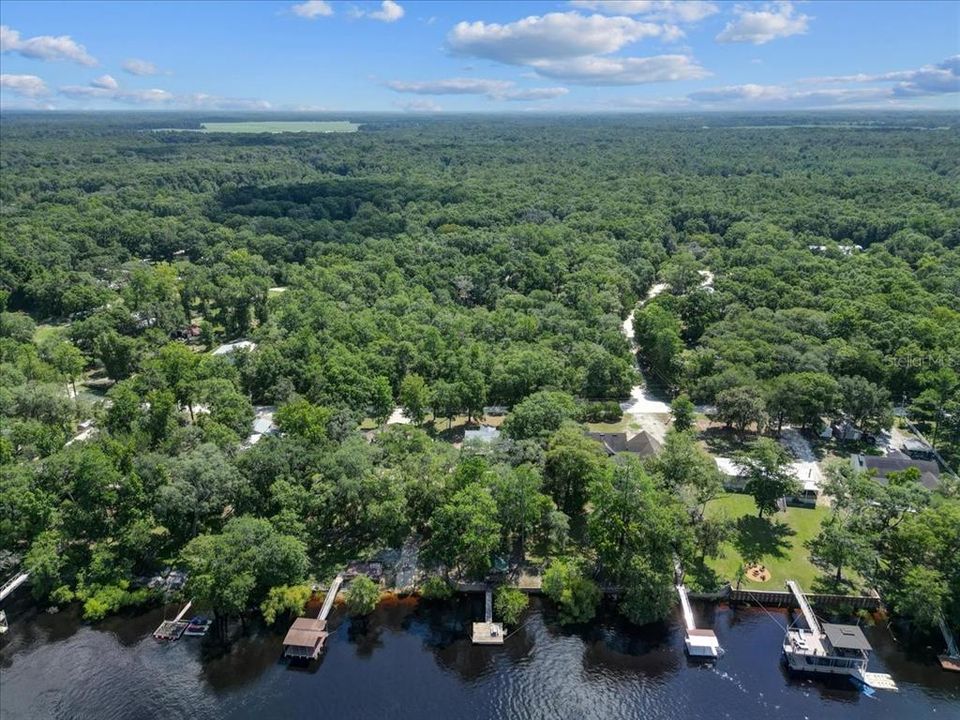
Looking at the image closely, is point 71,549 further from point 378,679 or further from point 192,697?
point 378,679

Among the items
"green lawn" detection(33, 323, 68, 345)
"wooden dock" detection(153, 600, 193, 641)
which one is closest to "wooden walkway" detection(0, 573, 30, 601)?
"wooden dock" detection(153, 600, 193, 641)

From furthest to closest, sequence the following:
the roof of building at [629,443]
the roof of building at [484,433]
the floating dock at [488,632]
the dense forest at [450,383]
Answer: the roof of building at [484,433], the roof of building at [629,443], the dense forest at [450,383], the floating dock at [488,632]

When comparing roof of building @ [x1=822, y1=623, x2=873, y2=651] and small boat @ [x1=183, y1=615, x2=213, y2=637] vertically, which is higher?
roof of building @ [x1=822, y1=623, x2=873, y2=651]

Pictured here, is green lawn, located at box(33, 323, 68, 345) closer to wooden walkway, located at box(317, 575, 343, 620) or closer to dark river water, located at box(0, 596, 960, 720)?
dark river water, located at box(0, 596, 960, 720)

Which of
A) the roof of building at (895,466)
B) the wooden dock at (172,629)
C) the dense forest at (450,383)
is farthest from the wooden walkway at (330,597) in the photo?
the roof of building at (895,466)

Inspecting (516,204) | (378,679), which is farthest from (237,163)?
(378,679)

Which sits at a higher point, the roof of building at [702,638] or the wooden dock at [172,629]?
the roof of building at [702,638]

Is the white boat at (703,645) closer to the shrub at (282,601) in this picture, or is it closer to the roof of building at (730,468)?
the roof of building at (730,468)
